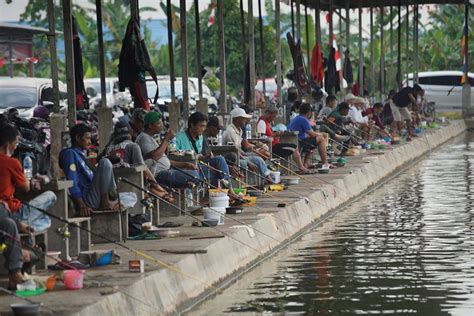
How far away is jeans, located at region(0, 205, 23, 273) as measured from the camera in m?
12.0

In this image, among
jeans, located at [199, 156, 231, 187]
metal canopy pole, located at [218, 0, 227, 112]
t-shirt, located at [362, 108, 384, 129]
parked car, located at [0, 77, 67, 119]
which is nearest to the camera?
jeans, located at [199, 156, 231, 187]

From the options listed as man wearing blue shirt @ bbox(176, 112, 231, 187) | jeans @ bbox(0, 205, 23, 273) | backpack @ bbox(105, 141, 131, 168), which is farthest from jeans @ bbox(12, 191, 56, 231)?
man wearing blue shirt @ bbox(176, 112, 231, 187)

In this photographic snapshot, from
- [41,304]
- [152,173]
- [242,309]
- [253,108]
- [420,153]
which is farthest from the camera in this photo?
[420,153]

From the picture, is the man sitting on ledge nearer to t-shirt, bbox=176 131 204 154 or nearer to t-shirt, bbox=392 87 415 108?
t-shirt, bbox=176 131 204 154

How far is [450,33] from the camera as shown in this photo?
2918 inches

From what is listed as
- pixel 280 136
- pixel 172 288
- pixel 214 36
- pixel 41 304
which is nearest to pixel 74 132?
pixel 172 288

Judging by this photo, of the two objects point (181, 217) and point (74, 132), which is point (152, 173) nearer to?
point (181, 217)

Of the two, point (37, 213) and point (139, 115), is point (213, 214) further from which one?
point (37, 213)

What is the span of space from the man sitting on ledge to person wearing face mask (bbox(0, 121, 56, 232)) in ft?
5.03

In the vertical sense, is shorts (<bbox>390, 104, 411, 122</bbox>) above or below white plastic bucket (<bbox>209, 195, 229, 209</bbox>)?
below

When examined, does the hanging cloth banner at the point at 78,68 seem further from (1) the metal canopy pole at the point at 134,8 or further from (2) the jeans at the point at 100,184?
(2) the jeans at the point at 100,184

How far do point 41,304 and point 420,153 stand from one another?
27.6 m

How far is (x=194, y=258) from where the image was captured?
14109mm

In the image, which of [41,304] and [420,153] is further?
[420,153]
